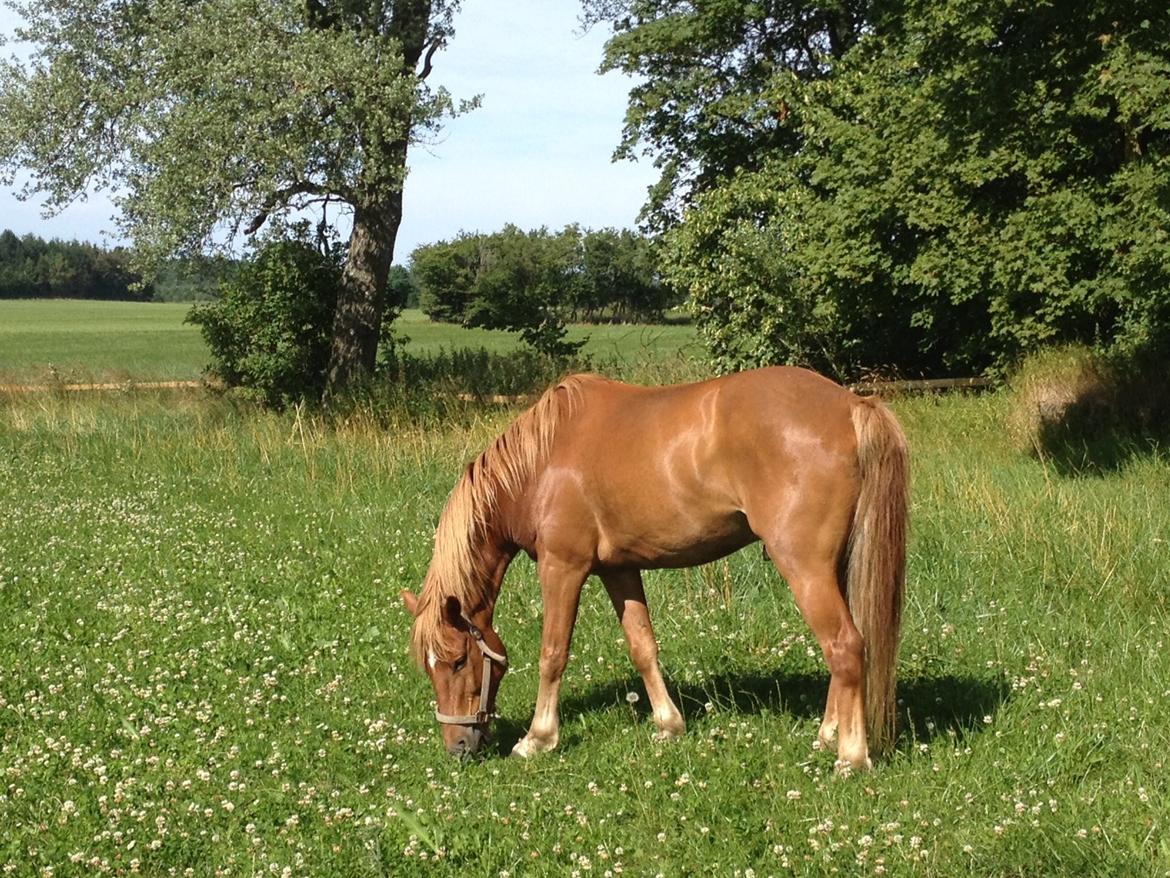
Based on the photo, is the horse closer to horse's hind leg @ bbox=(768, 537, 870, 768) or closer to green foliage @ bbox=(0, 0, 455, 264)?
horse's hind leg @ bbox=(768, 537, 870, 768)

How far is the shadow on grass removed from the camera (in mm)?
5816

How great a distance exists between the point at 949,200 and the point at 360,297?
31.3 feet

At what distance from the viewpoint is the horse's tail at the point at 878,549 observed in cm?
519

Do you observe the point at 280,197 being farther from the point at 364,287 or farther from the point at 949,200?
the point at 949,200

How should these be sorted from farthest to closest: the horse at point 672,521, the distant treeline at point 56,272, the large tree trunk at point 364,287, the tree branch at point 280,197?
the distant treeline at point 56,272, the large tree trunk at point 364,287, the tree branch at point 280,197, the horse at point 672,521

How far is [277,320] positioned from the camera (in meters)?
20.3

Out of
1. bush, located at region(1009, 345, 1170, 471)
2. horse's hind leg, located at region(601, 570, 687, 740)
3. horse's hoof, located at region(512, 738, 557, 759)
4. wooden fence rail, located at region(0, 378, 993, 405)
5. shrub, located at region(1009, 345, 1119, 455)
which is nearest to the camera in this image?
horse's hoof, located at region(512, 738, 557, 759)

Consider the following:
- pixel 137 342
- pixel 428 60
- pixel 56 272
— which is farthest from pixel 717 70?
pixel 56 272

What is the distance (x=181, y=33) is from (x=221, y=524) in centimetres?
853

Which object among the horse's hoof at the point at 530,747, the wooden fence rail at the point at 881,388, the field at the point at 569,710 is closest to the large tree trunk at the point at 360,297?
the wooden fence rail at the point at 881,388

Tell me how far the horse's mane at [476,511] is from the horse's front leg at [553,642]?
0.35m

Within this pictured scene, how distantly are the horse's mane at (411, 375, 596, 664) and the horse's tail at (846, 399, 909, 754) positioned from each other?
1651mm

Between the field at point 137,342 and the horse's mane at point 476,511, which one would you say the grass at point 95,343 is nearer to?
the field at point 137,342

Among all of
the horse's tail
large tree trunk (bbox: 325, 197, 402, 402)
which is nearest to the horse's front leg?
the horse's tail
